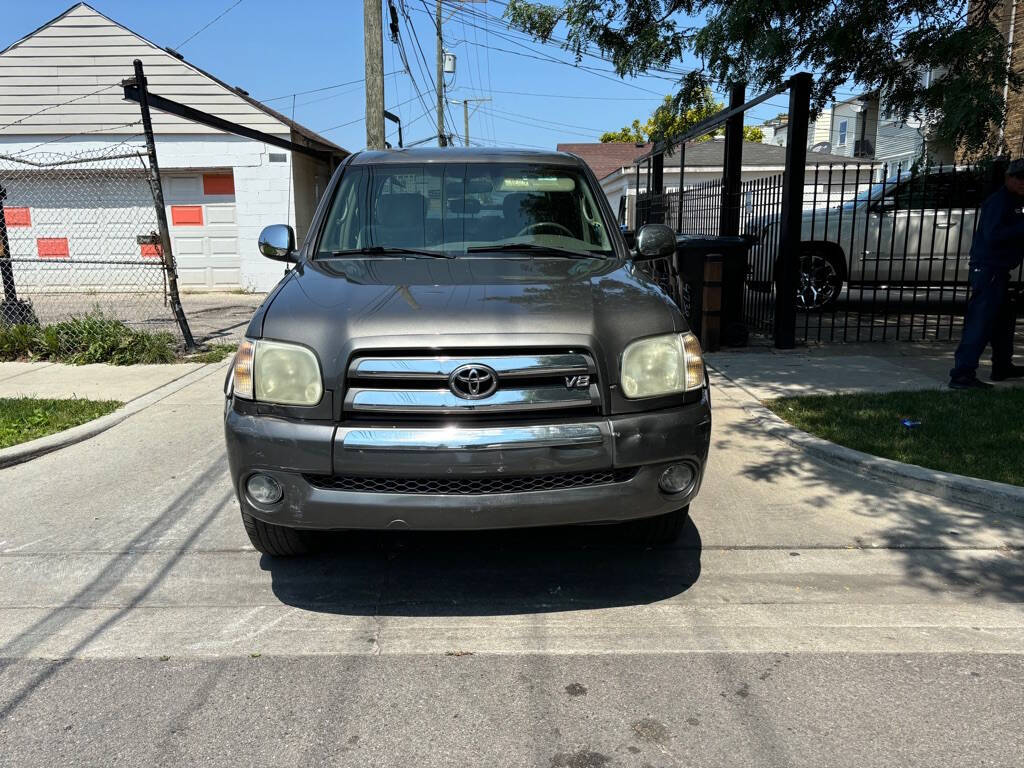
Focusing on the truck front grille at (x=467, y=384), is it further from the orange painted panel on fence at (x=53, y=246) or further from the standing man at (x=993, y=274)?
the orange painted panel on fence at (x=53, y=246)

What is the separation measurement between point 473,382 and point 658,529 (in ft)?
4.61

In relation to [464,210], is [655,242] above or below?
below

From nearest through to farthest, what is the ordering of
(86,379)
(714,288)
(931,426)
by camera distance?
(931,426), (86,379), (714,288)

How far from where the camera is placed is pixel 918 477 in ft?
15.9

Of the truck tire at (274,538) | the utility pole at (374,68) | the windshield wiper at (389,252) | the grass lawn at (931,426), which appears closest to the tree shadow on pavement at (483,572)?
the truck tire at (274,538)

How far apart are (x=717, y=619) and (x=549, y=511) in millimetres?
923

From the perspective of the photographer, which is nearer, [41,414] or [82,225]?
[41,414]

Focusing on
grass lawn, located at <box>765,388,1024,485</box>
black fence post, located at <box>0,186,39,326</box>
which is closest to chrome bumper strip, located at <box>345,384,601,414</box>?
grass lawn, located at <box>765,388,1024,485</box>

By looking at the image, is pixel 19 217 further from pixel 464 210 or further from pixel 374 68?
pixel 464 210

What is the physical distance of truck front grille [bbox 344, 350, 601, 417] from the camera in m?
3.08

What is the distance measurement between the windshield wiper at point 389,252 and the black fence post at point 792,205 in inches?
206

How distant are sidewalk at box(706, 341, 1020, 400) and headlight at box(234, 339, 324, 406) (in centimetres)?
479

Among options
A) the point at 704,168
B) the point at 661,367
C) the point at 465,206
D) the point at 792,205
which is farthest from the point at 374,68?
the point at 704,168

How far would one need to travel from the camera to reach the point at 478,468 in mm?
3041
